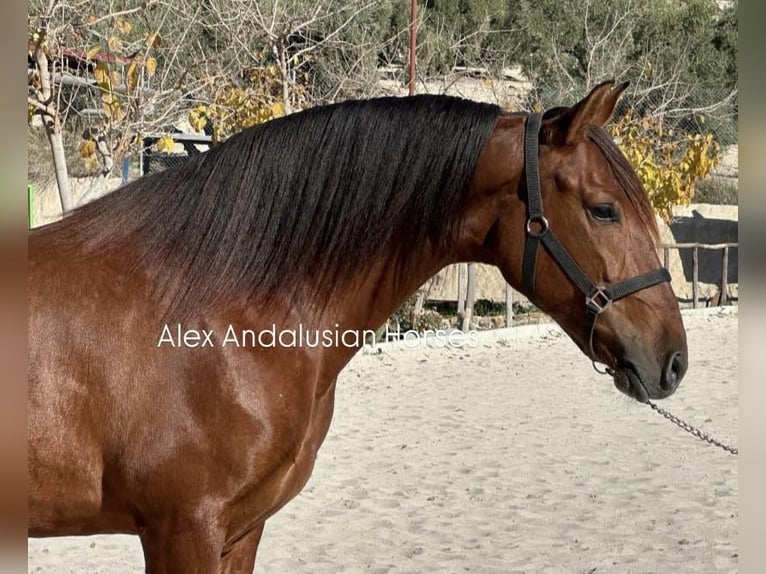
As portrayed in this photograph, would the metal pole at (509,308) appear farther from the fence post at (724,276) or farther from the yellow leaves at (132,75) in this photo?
the yellow leaves at (132,75)

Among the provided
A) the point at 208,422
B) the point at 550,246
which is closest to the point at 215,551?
the point at 208,422

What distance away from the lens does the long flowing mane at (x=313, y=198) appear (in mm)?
2074

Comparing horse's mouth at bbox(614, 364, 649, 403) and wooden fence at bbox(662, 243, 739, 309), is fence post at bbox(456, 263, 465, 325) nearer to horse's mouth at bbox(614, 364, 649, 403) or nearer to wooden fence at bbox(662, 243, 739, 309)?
wooden fence at bbox(662, 243, 739, 309)

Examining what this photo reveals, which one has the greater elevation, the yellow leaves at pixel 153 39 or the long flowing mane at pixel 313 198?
the yellow leaves at pixel 153 39

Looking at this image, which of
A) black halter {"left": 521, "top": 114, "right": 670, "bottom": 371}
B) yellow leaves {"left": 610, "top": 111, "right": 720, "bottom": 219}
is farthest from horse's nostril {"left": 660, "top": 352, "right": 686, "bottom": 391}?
yellow leaves {"left": 610, "top": 111, "right": 720, "bottom": 219}

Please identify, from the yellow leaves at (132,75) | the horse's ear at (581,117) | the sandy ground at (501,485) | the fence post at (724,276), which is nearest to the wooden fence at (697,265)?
the fence post at (724,276)

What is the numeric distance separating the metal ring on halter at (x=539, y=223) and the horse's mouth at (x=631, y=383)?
0.37 meters

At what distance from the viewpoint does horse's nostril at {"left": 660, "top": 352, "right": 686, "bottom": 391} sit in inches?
76.5

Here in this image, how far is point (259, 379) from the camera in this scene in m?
1.98

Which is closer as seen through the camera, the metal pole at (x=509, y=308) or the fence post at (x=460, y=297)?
the fence post at (x=460, y=297)

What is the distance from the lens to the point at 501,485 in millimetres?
4953

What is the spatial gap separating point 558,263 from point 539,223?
0.34 feet

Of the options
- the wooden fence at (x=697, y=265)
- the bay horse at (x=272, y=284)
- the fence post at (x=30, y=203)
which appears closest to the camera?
the fence post at (x=30, y=203)
